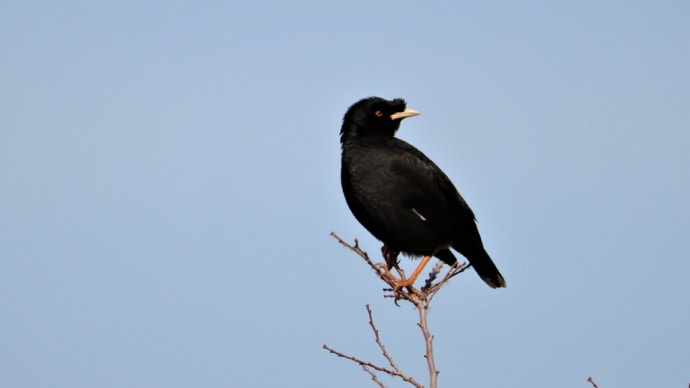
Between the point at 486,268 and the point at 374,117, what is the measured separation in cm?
163

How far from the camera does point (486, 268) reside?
8406 millimetres

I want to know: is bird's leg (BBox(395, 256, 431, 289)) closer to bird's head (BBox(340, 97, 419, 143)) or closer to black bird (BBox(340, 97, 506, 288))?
black bird (BBox(340, 97, 506, 288))

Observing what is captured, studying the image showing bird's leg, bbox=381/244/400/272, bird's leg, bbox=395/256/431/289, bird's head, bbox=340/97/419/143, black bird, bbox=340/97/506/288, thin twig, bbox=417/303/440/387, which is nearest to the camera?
thin twig, bbox=417/303/440/387

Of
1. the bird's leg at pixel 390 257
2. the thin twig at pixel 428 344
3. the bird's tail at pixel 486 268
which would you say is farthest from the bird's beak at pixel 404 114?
the thin twig at pixel 428 344

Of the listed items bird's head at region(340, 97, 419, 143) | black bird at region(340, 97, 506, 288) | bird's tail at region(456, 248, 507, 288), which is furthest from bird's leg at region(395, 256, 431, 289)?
bird's head at region(340, 97, 419, 143)

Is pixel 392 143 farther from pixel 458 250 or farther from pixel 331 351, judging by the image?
pixel 331 351

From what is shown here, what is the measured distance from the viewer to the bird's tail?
8.33 meters

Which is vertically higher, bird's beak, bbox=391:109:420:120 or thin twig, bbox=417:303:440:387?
bird's beak, bbox=391:109:420:120

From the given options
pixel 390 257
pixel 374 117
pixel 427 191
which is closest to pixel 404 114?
pixel 374 117

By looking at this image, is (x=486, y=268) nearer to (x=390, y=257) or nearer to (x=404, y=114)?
(x=390, y=257)

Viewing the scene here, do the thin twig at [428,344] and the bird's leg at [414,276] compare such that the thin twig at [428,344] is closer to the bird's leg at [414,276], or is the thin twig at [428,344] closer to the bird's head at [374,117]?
the bird's leg at [414,276]

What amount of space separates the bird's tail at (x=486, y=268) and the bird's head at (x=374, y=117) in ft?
4.19

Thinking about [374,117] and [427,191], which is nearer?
[427,191]

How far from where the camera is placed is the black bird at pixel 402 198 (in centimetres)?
782
